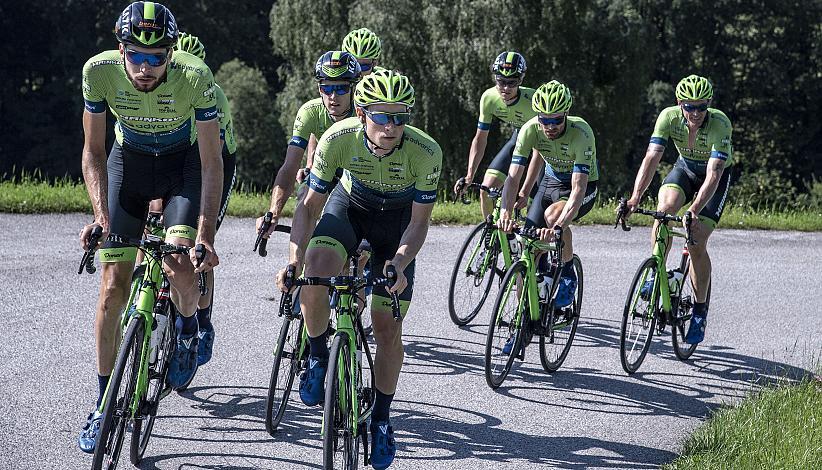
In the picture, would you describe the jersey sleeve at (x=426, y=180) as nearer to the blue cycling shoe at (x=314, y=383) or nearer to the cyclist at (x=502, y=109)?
the blue cycling shoe at (x=314, y=383)

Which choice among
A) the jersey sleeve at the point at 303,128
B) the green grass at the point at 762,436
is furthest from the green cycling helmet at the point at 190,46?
the green grass at the point at 762,436

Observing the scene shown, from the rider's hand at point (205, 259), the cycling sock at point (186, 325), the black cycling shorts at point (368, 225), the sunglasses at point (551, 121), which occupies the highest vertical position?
the sunglasses at point (551, 121)

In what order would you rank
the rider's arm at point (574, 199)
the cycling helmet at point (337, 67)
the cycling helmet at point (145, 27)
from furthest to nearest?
the rider's arm at point (574, 199), the cycling helmet at point (337, 67), the cycling helmet at point (145, 27)

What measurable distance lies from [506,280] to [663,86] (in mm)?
36202

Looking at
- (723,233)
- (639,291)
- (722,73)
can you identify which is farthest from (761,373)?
(722,73)

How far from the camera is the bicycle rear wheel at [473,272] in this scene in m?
9.63

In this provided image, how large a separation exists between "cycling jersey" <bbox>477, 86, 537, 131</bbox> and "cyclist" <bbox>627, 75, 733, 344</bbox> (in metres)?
1.61

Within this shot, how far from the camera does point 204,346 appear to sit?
6.74 m

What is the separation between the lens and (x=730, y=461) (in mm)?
5898

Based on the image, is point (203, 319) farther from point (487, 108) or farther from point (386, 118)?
point (487, 108)

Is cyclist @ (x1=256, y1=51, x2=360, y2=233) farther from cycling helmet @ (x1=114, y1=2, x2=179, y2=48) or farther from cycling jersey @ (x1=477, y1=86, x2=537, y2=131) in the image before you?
cycling jersey @ (x1=477, y1=86, x2=537, y2=131)

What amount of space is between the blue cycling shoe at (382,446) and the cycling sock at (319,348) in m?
0.49

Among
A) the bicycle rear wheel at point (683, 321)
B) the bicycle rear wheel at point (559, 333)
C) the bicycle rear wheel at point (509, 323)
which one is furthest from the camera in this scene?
the bicycle rear wheel at point (683, 321)

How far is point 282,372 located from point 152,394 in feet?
3.61
